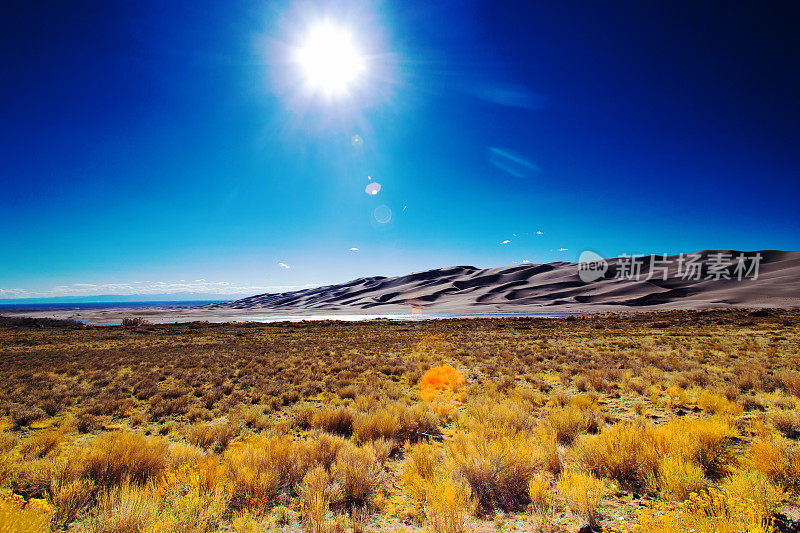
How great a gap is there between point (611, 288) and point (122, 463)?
359ft

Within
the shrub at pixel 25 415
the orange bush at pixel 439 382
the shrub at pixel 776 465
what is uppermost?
the shrub at pixel 776 465

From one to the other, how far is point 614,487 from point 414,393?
6312 millimetres

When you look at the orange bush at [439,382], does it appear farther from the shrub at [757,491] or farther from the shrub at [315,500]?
the shrub at [757,491]

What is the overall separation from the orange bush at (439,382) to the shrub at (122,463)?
6.08 m

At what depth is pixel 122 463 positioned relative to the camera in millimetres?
4527

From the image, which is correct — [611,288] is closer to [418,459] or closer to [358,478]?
[418,459]

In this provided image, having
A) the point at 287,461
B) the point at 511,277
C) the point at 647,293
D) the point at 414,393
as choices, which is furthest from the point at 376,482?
the point at 511,277

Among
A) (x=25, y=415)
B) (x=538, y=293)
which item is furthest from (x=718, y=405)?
(x=538, y=293)

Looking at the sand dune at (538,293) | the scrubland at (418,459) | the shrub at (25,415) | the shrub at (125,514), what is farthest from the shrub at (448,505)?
the sand dune at (538,293)

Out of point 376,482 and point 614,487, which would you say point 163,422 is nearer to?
point 376,482

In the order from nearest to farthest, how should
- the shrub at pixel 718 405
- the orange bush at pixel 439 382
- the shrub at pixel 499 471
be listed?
the shrub at pixel 499 471 → the shrub at pixel 718 405 → the orange bush at pixel 439 382

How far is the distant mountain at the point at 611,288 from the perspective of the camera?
241ft

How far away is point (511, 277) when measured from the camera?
413 feet

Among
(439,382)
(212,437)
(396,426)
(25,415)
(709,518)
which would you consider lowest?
(439,382)
